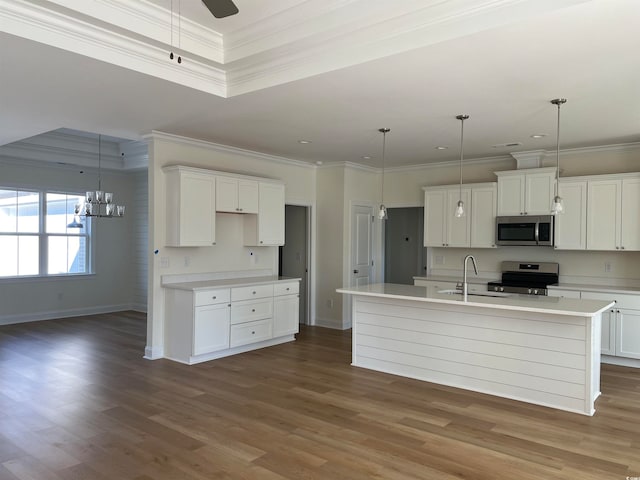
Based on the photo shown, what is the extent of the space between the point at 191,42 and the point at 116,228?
6108mm

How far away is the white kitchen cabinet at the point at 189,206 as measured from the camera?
17.9ft

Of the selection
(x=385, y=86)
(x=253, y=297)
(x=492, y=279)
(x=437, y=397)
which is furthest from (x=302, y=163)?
(x=437, y=397)

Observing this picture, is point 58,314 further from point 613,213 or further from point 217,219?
point 613,213

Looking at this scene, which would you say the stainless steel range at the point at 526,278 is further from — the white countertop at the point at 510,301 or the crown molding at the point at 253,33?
the crown molding at the point at 253,33

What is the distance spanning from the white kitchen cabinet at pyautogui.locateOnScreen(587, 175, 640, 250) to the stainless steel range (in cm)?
62

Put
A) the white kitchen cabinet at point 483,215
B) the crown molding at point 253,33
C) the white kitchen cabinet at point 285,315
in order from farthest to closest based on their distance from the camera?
the white kitchen cabinet at point 483,215, the white kitchen cabinet at point 285,315, the crown molding at point 253,33

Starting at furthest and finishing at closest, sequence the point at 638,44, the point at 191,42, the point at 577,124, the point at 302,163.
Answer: the point at 302,163 → the point at 577,124 → the point at 191,42 → the point at 638,44

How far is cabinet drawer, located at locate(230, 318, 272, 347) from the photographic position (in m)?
5.75

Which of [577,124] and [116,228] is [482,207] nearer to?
[577,124]

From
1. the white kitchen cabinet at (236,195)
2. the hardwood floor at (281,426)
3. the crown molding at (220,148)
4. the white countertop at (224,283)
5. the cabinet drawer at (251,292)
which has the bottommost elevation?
the hardwood floor at (281,426)

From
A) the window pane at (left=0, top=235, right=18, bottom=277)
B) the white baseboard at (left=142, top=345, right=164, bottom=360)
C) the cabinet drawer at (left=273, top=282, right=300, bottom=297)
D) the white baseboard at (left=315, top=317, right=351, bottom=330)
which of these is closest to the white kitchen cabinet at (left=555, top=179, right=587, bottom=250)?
the white baseboard at (left=315, top=317, right=351, bottom=330)

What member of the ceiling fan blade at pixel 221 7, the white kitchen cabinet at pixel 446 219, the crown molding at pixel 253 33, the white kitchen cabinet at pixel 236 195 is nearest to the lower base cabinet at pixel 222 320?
the white kitchen cabinet at pixel 236 195

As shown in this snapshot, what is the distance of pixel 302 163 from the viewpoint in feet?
24.3

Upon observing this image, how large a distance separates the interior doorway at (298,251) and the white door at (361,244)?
0.74 metres
